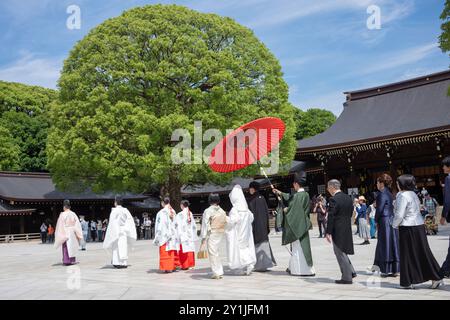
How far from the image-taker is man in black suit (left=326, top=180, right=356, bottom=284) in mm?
7105

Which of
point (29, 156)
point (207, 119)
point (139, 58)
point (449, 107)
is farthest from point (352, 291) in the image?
point (29, 156)

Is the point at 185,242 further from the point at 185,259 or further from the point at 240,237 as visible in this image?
the point at 240,237

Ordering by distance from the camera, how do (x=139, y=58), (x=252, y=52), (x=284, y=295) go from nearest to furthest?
1. (x=284, y=295)
2. (x=139, y=58)
3. (x=252, y=52)

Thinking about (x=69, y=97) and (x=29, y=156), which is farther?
(x=29, y=156)

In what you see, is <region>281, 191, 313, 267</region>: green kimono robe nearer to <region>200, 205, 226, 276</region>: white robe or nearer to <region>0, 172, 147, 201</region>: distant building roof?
<region>200, 205, 226, 276</region>: white robe

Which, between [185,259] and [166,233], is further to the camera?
[185,259]

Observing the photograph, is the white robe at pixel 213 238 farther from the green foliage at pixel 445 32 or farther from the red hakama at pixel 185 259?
the green foliage at pixel 445 32

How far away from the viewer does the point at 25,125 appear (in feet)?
144

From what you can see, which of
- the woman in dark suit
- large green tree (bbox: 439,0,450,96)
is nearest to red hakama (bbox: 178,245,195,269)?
the woman in dark suit

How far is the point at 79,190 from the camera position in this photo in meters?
25.5

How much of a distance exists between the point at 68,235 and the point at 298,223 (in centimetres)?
649

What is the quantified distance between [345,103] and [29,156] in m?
29.8

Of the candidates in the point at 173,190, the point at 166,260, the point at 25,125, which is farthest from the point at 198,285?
the point at 25,125

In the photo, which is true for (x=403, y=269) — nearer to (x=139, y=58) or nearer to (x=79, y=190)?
(x=139, y=58)
